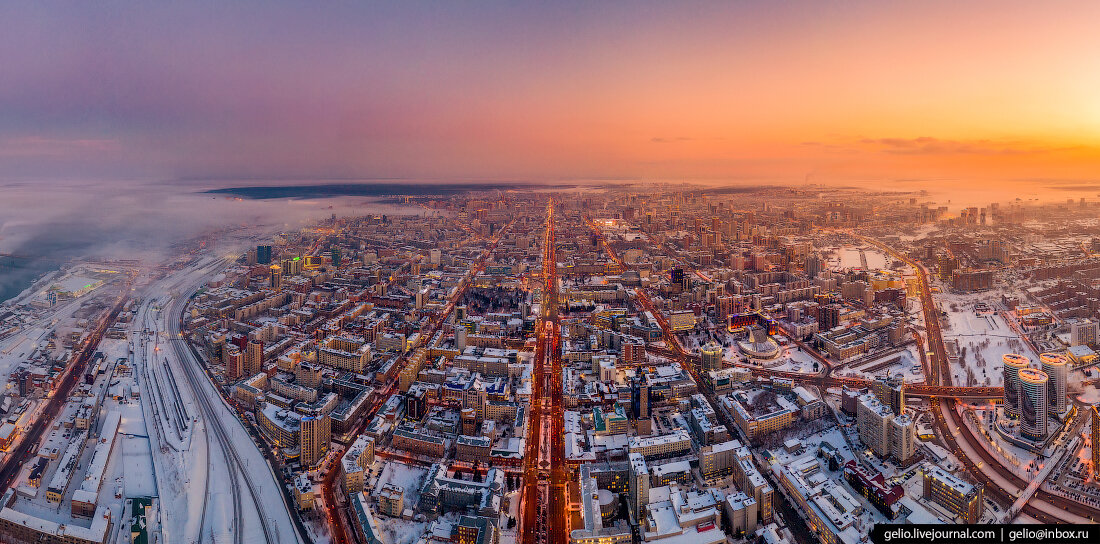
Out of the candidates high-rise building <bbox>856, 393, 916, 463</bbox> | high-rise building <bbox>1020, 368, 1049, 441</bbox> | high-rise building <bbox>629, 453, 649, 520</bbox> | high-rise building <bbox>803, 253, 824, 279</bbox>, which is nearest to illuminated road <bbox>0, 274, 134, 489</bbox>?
high-rise building <bbox>629, 453, 649, 520</bbox>

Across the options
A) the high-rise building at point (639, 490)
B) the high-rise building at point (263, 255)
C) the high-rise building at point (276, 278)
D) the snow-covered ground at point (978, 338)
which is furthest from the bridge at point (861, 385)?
the high-rise building at point (263, 255)

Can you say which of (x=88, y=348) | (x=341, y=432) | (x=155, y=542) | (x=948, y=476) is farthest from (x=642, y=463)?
(x=88, y=348)

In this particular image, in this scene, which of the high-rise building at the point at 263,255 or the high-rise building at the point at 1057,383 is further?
the high-rise building at the point at 263,255

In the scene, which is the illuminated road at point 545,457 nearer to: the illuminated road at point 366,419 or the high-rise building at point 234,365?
the illuminated road at point 366,419

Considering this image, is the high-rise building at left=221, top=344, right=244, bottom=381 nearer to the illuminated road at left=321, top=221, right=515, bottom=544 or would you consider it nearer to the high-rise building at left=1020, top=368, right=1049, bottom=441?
the illuminated road at left=321, top=221, right=515, bottom=544

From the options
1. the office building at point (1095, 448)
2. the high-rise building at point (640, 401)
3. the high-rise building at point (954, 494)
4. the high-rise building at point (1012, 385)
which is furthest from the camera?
the high-rise building at point (640, 401)

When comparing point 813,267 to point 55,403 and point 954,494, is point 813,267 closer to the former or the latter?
point 954,494

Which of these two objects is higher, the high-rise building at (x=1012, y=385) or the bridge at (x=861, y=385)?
the high-rise building at (x=1012, y=385)

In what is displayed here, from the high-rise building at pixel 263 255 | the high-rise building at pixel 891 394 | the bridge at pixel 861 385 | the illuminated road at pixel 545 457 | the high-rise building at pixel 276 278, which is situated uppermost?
the high-rise building at pixel 263 255
